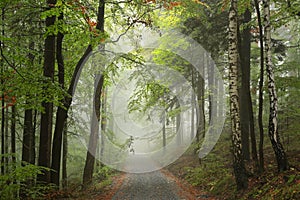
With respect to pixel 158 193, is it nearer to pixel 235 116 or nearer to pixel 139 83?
pixel 139 83

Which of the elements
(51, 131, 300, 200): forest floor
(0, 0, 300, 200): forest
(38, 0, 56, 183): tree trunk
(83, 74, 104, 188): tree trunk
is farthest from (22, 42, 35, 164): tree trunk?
(38, 0, 56, 183): tree trunk

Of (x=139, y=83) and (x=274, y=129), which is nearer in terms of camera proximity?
(x=274, y=129)

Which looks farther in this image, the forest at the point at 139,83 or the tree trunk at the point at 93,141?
the tree trunk at the point at 93,141

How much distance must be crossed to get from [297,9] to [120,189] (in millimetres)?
11116

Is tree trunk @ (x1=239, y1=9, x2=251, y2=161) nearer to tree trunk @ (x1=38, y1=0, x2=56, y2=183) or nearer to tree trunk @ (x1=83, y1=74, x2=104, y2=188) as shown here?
tree trunk @ (x1=83, y1=74, x2=104, y2=188)

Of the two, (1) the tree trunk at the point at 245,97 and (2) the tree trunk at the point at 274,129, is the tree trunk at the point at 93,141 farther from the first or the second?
(2) the tree trunk at the point at 274,129

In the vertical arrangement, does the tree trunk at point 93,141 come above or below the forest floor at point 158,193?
above

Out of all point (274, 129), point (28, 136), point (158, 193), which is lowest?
point (158, 193)

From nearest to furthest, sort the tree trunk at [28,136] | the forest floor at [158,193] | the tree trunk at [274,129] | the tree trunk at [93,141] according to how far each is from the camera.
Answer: the tree trunk at [274,129] < the forest floor at [158,193] < the tree trunk at [28,136] < the tree trunk at [93,141]

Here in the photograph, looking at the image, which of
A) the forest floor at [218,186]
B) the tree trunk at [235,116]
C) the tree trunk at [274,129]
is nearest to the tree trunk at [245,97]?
the forest floor at [218,186]

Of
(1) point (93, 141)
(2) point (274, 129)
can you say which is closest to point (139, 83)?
(1) point (93, 141)

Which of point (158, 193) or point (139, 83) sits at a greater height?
point (139, 83)

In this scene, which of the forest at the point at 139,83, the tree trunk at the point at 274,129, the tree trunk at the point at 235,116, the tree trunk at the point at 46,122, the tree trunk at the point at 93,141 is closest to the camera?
the forest at the point at 139,83

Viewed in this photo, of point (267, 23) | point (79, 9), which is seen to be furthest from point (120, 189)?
point (267, 23)
